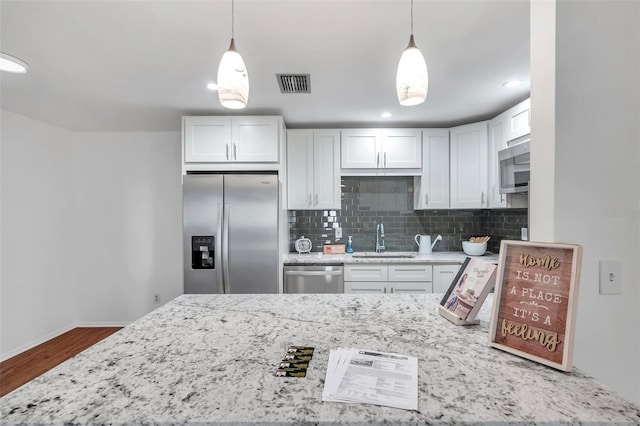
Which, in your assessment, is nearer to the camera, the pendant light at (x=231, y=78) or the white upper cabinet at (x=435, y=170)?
the pendant light at (x=231, y=78)

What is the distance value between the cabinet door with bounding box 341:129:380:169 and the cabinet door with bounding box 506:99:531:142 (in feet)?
4.16

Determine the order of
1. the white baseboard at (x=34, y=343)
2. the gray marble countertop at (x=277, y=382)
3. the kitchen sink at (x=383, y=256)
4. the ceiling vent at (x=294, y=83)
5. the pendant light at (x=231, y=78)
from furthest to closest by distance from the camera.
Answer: the kitchen sink at (x=383, y=256) → the white baseboard at (x=34, y=343) → the ceiling vent at (x=294, y=83) → the pendant light at (x=231, y=78) → the gray marble countertop at (x=277, y=382)

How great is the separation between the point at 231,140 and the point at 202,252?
1145 mm

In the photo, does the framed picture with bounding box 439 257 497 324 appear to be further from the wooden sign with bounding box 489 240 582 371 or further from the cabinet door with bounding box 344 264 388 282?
the cabinet door with bounding box 344 264 388 282

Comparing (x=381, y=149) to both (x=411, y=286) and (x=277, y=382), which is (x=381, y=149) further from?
(x=277, y=382)

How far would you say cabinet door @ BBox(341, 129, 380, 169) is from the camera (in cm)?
350

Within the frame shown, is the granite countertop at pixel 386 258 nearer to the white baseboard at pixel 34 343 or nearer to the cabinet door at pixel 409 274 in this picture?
the cabinet door at pixel 409 274

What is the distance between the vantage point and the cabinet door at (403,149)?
350cm

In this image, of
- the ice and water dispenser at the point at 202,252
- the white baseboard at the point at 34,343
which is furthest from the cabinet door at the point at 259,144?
the white baseboard at the point at 34,343

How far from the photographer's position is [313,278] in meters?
3.15

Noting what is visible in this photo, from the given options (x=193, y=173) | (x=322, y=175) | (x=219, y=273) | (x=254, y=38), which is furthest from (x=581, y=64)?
(x=193, y=173)

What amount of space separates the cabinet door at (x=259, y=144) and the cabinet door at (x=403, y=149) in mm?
1236

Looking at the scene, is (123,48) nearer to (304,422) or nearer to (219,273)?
(219,273)

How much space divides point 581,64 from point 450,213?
9.47 ft
